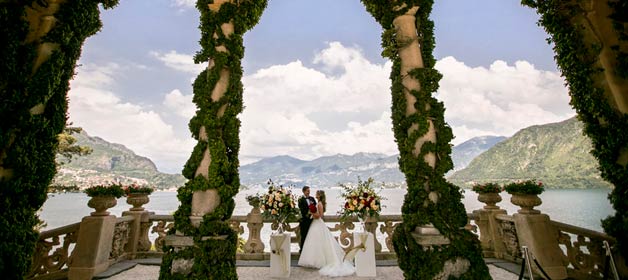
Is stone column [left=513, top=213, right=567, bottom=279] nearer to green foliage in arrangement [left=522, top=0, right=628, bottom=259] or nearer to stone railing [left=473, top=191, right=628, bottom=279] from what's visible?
stone railing [left=473, top=191, right=628, bottom=279]

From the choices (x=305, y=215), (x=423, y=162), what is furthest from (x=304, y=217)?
(x=423, y=162)

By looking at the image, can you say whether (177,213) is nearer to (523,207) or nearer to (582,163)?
(523,207)

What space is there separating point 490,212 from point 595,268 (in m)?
2.36

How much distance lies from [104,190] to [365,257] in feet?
21.1

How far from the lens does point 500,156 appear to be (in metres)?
176

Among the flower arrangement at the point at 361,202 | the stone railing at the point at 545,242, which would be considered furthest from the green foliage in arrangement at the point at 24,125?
the stone railing at the point at 545,242

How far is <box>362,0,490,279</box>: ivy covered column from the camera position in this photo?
146 inches

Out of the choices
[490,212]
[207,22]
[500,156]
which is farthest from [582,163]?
[207,22]

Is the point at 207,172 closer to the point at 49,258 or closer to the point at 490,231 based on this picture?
the point at 49,258

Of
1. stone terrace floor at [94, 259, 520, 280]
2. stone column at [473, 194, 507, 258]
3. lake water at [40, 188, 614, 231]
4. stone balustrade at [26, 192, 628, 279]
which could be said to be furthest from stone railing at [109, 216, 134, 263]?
stone column at [473, 194, 507, 258]

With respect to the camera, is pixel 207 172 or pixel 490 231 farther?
pixel 490 231

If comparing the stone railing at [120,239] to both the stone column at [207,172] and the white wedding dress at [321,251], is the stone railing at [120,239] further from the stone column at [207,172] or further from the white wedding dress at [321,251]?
the white wedding dress at [321,251]

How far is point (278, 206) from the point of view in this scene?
659 centimetres

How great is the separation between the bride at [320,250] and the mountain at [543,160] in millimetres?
127906
